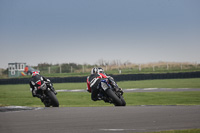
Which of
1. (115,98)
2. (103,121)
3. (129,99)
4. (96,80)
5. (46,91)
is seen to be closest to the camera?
(103,121)

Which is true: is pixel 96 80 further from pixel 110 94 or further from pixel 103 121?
pixel 103 121

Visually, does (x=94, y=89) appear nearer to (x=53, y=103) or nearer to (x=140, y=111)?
(x=53, y=103)

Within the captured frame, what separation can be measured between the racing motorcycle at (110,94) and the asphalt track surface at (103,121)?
4.19 feet

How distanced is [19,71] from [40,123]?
177ft

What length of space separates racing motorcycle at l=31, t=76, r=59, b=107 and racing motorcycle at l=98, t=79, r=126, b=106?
1562 millimetres

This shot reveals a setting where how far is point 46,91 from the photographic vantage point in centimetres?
1166

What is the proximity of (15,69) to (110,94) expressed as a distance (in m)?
51.1

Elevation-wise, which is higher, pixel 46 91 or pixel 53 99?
pixel 46 91

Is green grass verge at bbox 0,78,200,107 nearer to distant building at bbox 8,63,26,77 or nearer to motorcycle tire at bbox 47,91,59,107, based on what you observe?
motorcycle tire at bbox 47,91,59,107

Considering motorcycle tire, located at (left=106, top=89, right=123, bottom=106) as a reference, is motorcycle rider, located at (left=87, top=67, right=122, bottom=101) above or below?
above

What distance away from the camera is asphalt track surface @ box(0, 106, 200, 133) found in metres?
6.23

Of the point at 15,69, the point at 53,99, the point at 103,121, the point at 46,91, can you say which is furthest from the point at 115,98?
the point at 15,69

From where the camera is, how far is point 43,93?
11.7 m

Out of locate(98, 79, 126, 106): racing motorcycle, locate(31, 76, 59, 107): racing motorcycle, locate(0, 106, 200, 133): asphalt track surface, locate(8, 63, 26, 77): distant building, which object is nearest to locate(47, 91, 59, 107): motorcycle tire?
locate(31, 76, 59, 107): racing motorcycle
